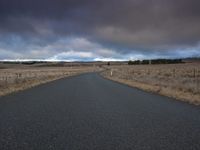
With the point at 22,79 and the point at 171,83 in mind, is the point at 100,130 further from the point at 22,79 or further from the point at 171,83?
the point at 22,79

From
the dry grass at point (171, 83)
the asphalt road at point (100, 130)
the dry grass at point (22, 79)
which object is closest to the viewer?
the asphalt road at point (100, 130)

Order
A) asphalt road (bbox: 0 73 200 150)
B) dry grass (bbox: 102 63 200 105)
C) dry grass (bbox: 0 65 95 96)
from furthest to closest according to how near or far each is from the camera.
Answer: dry grass (bbox: 0 65 95 96)
dry grass (bbox: 102 63 200 105)
asphalt road (bbox: 0 73 200 150)

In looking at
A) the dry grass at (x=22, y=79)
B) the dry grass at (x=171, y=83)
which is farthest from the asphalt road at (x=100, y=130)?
the dry grass at (x=22, y=79)

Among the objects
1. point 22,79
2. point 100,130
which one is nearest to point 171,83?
point 100,130

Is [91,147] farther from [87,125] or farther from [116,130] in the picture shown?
[87,125]

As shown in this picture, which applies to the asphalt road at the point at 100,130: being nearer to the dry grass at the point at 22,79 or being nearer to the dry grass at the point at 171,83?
the dry grass at the point at 171,83

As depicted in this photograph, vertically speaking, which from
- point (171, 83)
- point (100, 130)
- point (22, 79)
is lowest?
point (22, 79)

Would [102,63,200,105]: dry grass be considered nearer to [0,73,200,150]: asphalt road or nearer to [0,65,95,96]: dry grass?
[0,73,200,150]: asphalt road

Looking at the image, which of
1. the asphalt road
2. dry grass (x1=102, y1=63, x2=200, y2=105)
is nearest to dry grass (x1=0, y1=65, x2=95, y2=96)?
the asphalt road

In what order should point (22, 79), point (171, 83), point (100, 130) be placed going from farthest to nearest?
1. point (22, 79)
2. point (171, 83)
3. point (100, 130)

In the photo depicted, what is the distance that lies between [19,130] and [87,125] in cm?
180

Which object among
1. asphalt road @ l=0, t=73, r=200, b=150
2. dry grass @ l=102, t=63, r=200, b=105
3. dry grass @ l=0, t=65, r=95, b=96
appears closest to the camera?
asphalt road @ l=0, t=73, r=200, b=150

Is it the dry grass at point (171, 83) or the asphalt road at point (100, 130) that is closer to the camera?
the asphalt road at point (100, 130)

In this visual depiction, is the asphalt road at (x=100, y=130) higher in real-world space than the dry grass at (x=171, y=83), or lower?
higher
